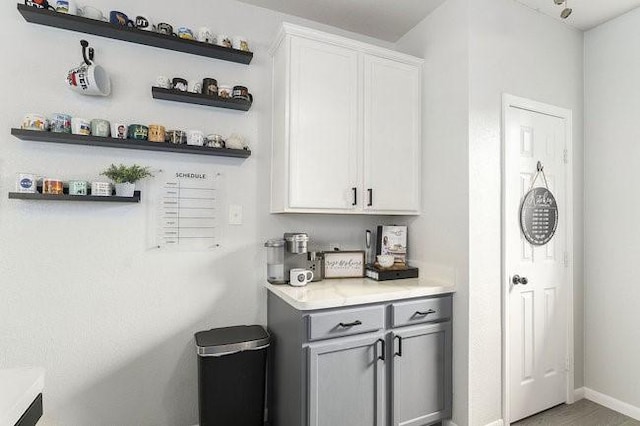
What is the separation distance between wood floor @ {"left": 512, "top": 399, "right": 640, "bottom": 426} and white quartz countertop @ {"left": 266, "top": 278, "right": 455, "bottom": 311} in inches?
44.3

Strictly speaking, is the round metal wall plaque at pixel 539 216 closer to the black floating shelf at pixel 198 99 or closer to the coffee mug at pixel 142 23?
the black floating shelf at pixel 198 99

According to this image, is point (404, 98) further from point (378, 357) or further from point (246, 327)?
point (246, 327)

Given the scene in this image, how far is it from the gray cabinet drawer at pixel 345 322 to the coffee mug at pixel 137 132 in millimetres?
1360

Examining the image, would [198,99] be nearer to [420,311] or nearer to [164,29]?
[164,29]

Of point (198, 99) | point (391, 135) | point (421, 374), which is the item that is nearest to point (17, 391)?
point (198, 99)

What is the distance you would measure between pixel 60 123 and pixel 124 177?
397mm

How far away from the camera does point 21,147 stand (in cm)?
177

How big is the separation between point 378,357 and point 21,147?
2210mm

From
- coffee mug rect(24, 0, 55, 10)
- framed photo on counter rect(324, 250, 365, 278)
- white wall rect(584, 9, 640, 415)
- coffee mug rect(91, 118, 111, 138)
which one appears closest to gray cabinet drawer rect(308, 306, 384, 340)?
framed photo on counter rect(324, 250, 365, 278)

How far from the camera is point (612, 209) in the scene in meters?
2.48

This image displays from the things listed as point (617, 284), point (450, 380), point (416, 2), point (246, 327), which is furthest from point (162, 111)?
point (617, 284)

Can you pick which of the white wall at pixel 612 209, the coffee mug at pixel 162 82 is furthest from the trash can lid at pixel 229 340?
the white wall at pixel 612 209

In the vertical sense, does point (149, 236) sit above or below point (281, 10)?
below

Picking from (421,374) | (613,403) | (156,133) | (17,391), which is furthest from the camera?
(613,403)
